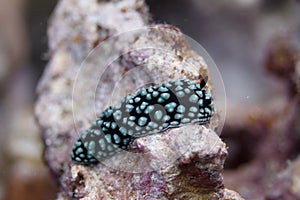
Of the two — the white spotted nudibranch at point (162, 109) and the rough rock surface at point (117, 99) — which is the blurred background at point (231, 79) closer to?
the rough rock surface at point (117, 99)

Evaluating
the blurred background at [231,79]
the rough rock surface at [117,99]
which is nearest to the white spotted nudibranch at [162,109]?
the rough rock surface at [117,99]

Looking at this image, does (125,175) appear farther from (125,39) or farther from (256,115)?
(256,115)

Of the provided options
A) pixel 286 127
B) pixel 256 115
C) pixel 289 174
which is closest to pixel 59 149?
pixel 289 174

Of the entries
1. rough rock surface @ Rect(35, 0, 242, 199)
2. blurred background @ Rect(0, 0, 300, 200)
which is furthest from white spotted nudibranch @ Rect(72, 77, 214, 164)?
blurred background @ Rect(0, 0, 300, 200)

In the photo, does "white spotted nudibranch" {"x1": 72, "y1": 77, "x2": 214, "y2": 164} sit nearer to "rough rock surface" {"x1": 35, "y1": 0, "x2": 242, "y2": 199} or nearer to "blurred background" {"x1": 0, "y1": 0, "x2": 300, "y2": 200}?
"rough rock surface" {"x1": 35, "y1": 0, "x2": 242, "y2": 199}

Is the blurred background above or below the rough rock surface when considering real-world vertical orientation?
above
